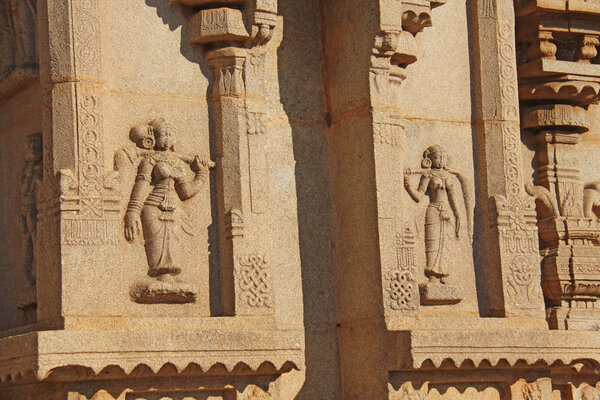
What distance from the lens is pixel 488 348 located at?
10219mm

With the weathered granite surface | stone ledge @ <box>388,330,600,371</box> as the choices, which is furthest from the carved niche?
stone ledge @ <box>388,330,600,371</box>

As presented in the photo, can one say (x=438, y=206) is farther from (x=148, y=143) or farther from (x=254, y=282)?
(x=148, y=143)

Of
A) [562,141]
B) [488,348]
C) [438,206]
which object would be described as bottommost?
[488,348]

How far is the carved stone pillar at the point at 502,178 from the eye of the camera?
1102 cm

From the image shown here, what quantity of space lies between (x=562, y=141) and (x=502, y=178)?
148 cm

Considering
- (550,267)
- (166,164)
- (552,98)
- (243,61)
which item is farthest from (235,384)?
(552,98)

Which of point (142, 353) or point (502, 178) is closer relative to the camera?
point (142, 353)

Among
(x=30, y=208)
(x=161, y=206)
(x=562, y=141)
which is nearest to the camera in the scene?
(x=161, y=206)

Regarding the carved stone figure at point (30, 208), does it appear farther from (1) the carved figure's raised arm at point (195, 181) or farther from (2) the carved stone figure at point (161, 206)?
(1) the carved figure's raised arm at point (195, 181)

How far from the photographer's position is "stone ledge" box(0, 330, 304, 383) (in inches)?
348

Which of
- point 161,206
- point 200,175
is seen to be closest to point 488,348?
point 200,175

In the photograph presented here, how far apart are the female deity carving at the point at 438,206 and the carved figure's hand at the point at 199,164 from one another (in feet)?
5.62

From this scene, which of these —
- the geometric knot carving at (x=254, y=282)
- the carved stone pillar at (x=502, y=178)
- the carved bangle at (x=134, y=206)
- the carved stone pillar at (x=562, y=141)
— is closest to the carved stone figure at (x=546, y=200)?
the carved stone pillar at (x=562, y=141)

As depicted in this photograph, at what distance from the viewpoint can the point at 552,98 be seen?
12.3m
